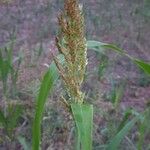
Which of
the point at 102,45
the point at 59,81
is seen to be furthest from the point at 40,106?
the point at 59,81

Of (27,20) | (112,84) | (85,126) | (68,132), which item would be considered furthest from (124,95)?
(85,126)

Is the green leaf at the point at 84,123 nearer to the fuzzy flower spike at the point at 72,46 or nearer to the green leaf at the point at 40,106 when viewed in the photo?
the fuzzy flower spike at the point at 72,46

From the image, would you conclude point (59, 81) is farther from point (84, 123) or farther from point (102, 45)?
point (84, 123)

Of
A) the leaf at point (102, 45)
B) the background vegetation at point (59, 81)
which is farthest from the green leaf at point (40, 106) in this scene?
the leaf at point (102, 45)

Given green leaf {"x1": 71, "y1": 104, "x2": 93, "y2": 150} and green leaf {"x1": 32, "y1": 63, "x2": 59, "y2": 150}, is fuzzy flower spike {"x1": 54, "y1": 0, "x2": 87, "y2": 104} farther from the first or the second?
green leaf {"x1": 32, "y1": 63, "x2": 59, "y2": 150}

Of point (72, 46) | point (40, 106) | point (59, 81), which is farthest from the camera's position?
point (59, 81)
